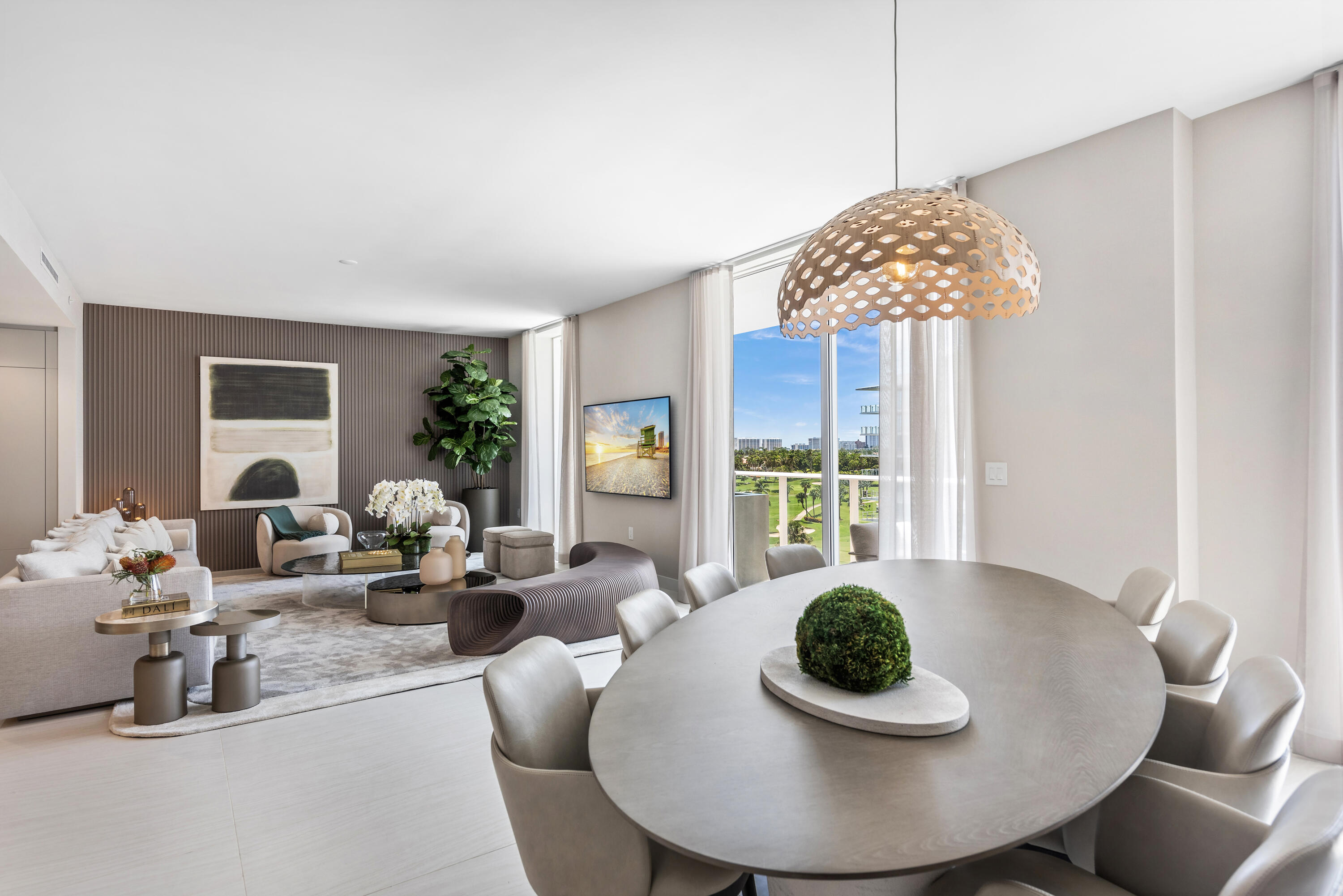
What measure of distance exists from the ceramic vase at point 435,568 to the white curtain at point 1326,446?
4.86 meters

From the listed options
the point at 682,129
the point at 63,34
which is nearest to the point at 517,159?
the point at 682,129

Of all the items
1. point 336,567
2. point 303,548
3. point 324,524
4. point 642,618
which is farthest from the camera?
point 324,524

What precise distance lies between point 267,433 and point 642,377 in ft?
14.4

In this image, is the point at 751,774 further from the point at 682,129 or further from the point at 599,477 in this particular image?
the point at 599,477

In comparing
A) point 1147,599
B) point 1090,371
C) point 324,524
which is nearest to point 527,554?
point 324,524

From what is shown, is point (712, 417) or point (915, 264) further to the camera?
point (712, 417)

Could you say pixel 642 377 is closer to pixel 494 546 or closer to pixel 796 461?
pixel 796 461

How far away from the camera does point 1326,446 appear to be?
8.77ft

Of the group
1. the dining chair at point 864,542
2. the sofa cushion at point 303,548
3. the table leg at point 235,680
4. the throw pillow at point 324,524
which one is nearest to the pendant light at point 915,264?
the dining chair at point 864,542

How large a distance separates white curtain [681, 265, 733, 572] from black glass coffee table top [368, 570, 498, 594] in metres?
1.67

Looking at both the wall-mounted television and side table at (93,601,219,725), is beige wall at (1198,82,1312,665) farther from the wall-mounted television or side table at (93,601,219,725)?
side table at (93,601,219,725)

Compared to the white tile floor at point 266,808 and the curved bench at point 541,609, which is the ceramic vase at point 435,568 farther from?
the white tile floor at point 266,808

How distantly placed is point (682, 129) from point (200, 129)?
2.21m

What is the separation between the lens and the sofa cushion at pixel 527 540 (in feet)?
20.2
